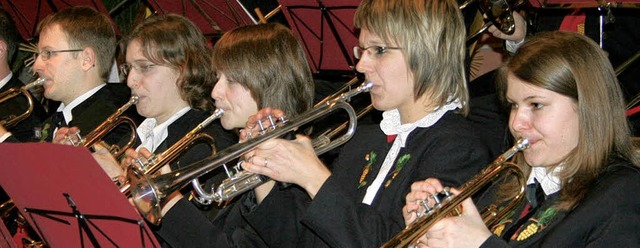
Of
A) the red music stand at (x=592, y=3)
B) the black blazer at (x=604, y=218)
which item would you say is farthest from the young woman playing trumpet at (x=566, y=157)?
the red music stand at (x=592, y=3)

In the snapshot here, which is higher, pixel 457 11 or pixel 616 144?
pixel 457 11

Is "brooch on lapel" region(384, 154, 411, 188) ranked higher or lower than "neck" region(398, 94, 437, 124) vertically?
lower

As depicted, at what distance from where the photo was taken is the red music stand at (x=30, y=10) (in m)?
5.30

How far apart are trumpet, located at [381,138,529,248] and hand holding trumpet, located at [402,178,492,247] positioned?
17mm

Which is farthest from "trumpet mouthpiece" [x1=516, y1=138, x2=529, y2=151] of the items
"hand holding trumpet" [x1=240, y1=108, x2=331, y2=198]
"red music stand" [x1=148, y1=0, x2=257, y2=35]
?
"red music stand" [x1=148, y1=0, x2=257, y2=35]

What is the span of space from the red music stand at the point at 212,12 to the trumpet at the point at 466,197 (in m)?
2.20

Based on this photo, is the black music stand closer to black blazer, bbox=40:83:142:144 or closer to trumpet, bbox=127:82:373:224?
trumpet, bbox=127:82:373:224

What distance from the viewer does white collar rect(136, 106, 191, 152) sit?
12.7 feet

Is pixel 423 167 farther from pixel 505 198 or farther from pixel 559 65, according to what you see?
pixel 559 65

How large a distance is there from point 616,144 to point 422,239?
1.93ft

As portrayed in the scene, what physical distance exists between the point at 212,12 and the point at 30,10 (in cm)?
131

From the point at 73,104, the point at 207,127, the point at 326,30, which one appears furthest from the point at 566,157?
the point at 73,104

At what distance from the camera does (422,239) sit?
254 centimetres

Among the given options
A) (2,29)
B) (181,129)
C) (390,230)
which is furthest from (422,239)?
(2,29)
